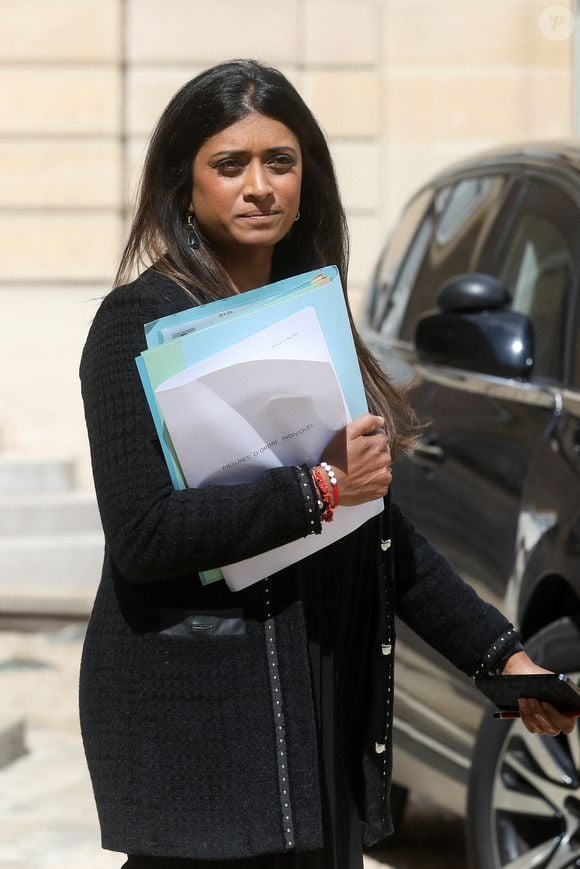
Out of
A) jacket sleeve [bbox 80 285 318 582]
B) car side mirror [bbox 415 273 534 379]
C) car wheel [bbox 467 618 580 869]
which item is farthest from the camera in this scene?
car side mirror [bbox 415 273 534 379]

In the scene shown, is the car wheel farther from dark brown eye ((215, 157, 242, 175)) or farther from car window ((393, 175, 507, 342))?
dark brown eye ((215, 157, 242, 175))

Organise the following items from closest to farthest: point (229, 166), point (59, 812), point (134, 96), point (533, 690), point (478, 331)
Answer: point (229, 166)
point (533, 690)
point (478, 331)
point (59, 812)
point (134, 96)

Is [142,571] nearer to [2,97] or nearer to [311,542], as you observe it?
[311,542]

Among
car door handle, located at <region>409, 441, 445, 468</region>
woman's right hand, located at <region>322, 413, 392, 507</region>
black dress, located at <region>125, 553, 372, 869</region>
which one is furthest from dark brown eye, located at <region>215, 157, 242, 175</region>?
car door handle, located at <region>409, 441, 445, 468</region>

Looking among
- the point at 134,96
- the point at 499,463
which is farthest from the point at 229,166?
the point at 134,96

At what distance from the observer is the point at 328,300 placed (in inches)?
91.7

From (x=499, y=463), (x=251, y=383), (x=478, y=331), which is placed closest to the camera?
(x=251, y=383)

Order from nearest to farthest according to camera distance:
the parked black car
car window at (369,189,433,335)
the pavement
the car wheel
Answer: the car wheel < the parked black car < the pavement < car window at (369,189,433,335)

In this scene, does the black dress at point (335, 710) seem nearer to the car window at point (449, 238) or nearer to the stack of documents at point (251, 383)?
the stack of documents at point (251, 383)

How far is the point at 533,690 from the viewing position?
103 inches

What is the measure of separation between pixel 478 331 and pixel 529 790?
1171 mm

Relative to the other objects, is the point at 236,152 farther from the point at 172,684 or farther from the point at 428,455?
the point at 428,455

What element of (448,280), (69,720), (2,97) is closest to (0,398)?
(2,97)

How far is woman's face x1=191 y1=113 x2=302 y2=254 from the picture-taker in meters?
2.48
